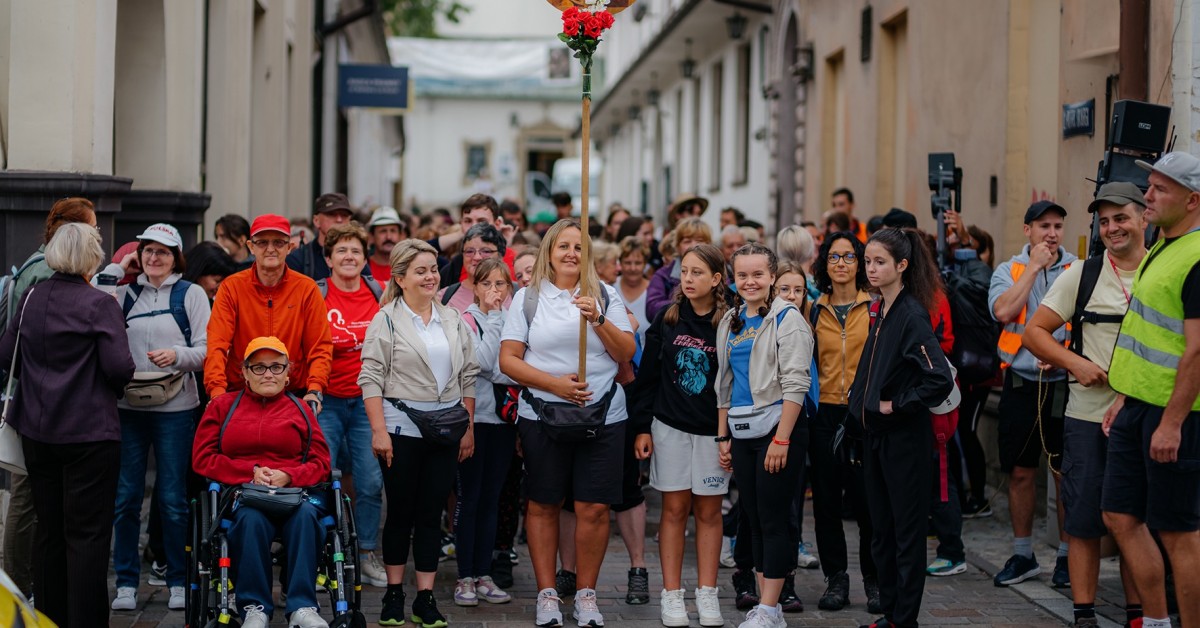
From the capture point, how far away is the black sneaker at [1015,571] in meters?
8.11

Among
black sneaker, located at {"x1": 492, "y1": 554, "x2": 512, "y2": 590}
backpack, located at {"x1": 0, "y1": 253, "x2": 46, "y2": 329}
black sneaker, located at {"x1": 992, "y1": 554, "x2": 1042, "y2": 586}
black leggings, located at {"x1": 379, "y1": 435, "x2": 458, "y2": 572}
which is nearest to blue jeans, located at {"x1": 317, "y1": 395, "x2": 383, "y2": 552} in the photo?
black sneaker, located at {"x1": 492, "y1": 554, "x2": 512, "y2": 590}

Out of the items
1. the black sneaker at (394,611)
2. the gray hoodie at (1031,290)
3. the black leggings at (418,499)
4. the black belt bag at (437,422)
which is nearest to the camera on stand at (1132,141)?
the gray hoodie at (1031,290)

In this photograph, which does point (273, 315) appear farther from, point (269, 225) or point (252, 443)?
point (252, 443)

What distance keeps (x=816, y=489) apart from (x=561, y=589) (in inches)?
58.5

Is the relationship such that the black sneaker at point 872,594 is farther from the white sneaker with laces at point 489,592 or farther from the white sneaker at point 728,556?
the white sneaker with laces at point 489,592

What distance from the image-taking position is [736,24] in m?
22.6

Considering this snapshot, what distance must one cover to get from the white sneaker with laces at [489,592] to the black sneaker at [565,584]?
0.28m

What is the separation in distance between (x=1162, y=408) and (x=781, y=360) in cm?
173

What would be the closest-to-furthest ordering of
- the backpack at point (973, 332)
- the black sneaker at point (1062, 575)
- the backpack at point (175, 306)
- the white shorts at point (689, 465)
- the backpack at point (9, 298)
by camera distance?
the backpack at point (9, 298)
the white shorts at point (689, 465)
the backpack at point (175, 306)
the black sneaker at point (1062, 575)
the backpack at point (973, 332)

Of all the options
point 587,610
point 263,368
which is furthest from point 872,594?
point 263,368

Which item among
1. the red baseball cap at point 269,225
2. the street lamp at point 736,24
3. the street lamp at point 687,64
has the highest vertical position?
the street lamp at point 687,64

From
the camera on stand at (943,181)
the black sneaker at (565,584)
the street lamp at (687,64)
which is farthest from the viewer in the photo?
the street lamp at (687,64)

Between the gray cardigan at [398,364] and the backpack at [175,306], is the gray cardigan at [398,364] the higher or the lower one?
the lower one

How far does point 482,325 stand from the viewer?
25.7 feet
